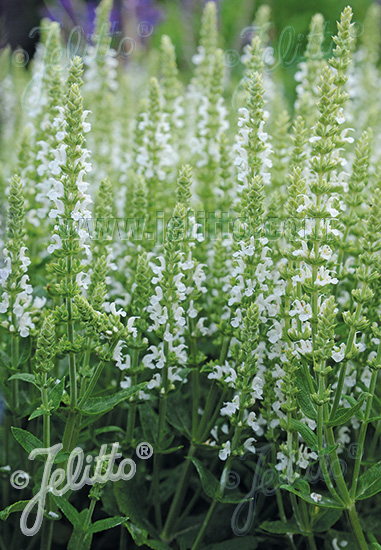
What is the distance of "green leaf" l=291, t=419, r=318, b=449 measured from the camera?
67.8 inches

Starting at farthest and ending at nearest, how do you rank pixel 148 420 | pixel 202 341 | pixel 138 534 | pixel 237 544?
pixel 202 341 < pixel 148 420 < pixel 237 544 < pixel 138 534

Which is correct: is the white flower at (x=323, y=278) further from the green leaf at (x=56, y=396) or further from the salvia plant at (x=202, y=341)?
the green leaf at (x=56, y=396)

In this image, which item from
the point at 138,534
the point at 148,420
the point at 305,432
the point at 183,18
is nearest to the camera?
the point at 305,432

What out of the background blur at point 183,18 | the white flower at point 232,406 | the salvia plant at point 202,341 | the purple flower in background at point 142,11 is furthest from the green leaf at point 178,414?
the purple flower in background at point 142,11

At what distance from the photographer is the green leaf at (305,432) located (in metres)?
1.72

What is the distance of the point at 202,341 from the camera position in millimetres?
2367

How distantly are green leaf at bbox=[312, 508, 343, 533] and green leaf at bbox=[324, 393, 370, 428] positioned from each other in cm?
39

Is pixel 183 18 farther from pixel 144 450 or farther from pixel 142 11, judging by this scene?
pixel 144 450

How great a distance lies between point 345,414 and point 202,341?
33.2 inches

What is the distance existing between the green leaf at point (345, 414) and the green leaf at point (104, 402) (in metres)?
0.54

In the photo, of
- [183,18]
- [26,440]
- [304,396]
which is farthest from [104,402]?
[183,18]

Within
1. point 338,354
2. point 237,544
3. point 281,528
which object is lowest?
point 237,544

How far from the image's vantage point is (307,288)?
1628 mm

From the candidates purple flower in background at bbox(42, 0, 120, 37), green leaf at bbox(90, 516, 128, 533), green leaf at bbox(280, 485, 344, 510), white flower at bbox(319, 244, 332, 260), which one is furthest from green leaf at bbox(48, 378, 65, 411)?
purple flower in background at bbox(42, 0, 120, 37)
